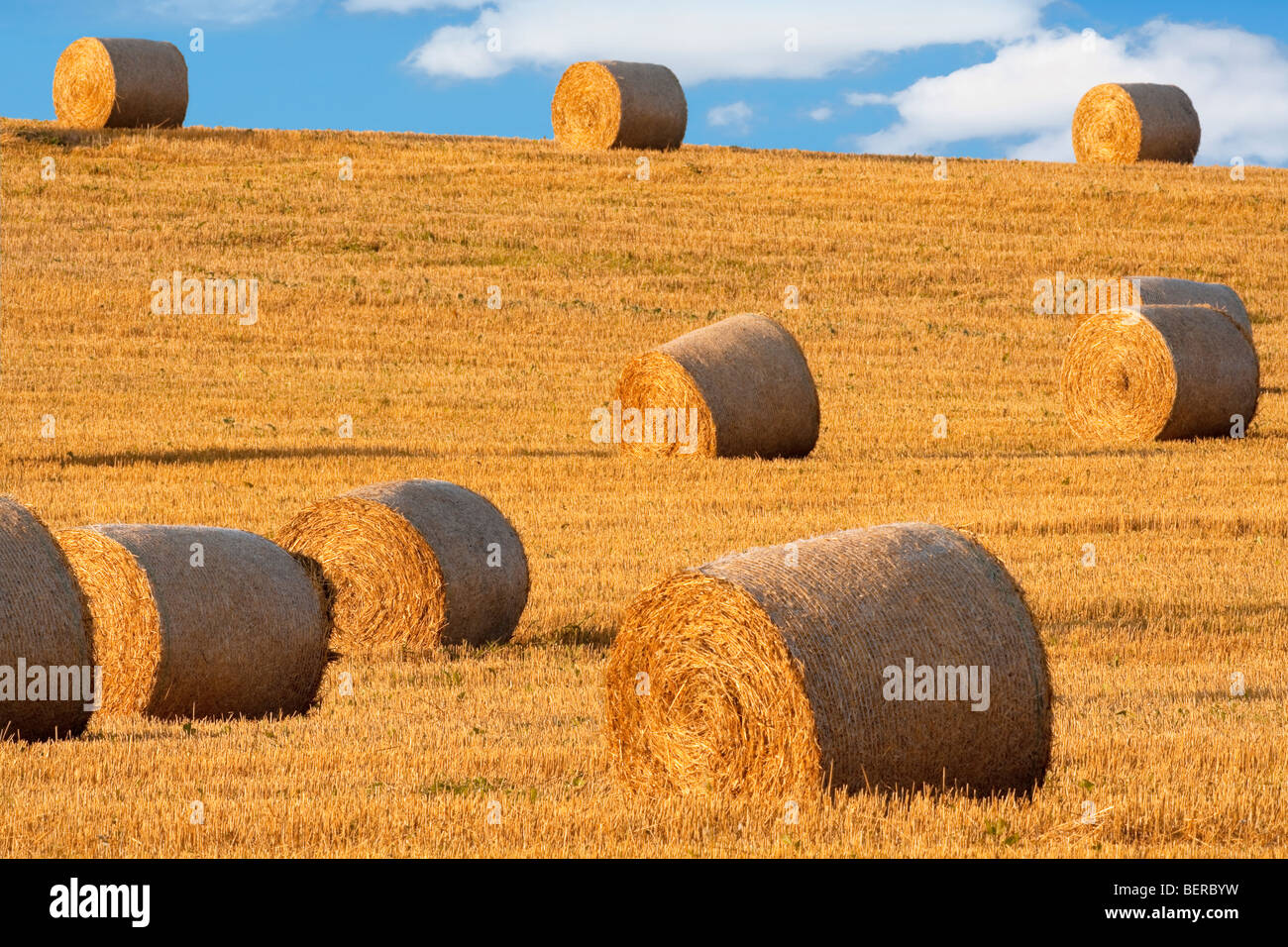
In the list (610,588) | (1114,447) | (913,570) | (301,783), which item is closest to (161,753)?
(301,783)

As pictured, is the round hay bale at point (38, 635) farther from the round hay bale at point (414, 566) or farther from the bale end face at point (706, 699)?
the round hay bale at point (414, 566)

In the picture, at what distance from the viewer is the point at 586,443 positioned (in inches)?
926

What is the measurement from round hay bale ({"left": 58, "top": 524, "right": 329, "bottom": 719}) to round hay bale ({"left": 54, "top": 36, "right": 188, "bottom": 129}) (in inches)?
1612

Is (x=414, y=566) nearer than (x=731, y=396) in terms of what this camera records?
Yes

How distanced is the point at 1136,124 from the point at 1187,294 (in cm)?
2298

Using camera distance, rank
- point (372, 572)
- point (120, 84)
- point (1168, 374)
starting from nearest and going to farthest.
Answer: point (372, 572)
point (1168, 374)
point (120, 84)

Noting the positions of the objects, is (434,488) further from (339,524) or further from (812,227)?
(812,227)

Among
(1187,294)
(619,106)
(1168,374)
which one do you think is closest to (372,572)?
(1168,374)

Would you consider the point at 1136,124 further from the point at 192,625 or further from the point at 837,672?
the point at 837,672

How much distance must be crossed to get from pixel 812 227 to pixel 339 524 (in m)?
31.4

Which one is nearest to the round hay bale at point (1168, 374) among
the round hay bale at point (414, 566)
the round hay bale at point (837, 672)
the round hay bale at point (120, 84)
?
the round hay bale at point (414, 566)

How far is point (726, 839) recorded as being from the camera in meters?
7.23

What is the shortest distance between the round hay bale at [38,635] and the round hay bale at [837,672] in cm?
309

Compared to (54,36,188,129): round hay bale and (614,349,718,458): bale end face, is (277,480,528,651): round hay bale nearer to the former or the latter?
(614,349,718,458): bale end face
